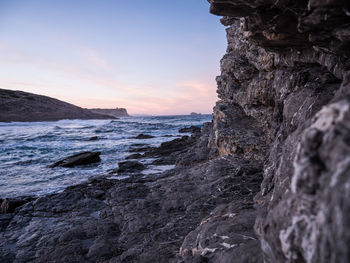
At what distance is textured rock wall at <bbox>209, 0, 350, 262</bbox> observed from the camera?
1912 mm

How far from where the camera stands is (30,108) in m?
74.5

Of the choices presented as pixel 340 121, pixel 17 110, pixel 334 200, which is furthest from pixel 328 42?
pixel 17 110

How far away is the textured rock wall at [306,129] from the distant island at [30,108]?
75.6 metres

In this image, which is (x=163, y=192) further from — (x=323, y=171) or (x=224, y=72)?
(x=224, y=72)

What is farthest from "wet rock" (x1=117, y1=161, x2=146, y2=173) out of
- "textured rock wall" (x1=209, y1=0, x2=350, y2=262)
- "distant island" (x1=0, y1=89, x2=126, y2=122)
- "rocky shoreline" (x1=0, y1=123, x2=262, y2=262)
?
"distant island" (x1=0, y1=89, x2=126, y2=122)

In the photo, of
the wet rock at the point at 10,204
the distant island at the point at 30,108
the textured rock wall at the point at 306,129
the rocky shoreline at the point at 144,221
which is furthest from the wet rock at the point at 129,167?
the distant island at the point at 30,108

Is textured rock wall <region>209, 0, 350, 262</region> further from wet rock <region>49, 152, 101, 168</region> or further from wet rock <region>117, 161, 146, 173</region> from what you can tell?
wet rock <region>49, 152, 101, 168</region>

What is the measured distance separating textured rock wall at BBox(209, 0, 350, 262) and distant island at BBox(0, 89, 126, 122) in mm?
75604

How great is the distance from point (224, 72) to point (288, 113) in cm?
856

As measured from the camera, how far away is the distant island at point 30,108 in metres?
67.3

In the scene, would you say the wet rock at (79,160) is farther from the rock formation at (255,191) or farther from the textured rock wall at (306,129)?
the textured rock wall at (306,129)

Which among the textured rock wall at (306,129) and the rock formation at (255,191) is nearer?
the textured rock wall at (306,129)

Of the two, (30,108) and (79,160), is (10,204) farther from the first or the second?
(30,108)

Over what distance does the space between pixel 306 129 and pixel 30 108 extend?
87.6 metres
